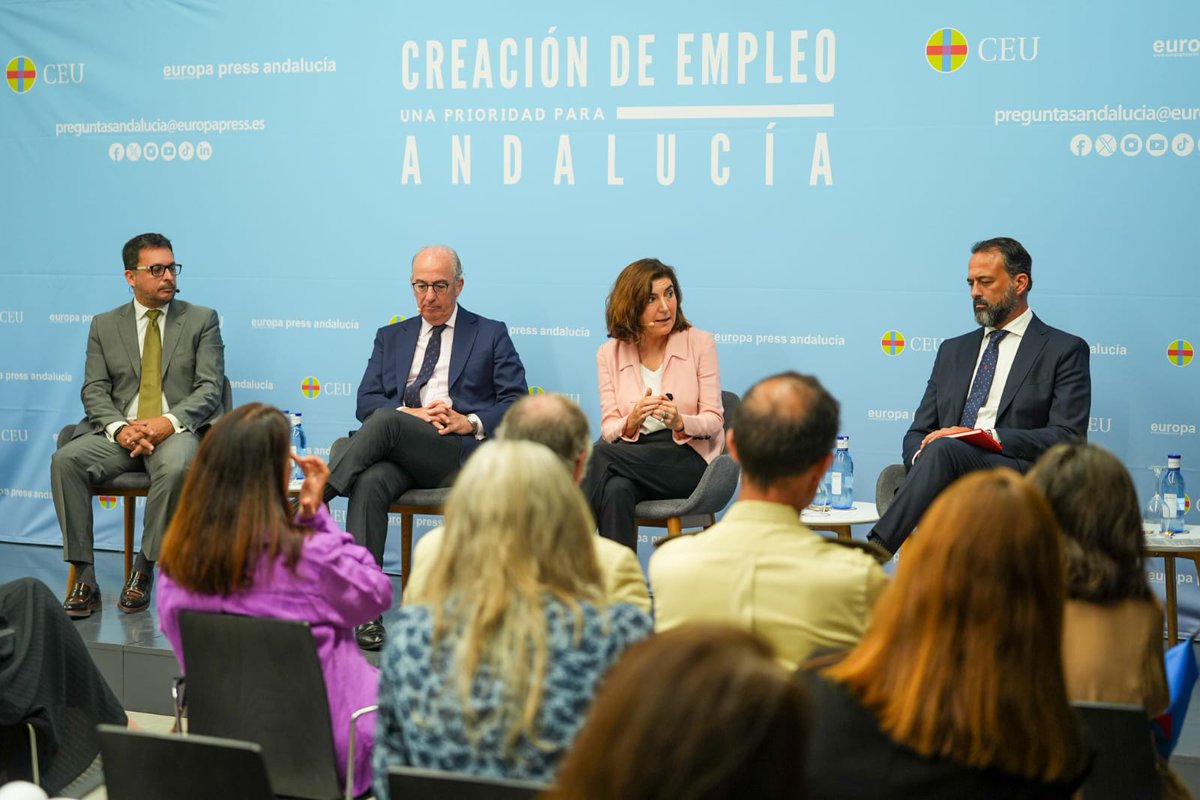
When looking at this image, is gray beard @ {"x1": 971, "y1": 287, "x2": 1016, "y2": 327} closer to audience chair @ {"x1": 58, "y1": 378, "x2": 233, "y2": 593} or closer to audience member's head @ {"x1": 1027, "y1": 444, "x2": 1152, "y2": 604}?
audience member's head @ {"x1": 1027, "y1": 444, "x2": 1152, "y2": 604}

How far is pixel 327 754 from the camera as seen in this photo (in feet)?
8.68

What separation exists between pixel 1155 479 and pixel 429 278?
112 inches

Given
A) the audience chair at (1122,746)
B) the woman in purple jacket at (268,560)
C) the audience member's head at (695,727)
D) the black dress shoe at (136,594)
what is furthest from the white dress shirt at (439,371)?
the audience member's head at (695,727)

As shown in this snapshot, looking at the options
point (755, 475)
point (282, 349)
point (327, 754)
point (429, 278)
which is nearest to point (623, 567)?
point (755, 475)

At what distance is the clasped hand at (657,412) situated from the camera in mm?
4707

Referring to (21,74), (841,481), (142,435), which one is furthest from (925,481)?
(21,74)

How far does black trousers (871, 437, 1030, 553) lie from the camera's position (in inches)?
166

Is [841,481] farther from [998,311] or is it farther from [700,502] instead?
[998,311]

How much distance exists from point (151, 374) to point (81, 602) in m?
1.02

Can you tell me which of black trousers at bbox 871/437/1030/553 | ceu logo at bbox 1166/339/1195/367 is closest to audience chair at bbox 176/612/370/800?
black trousers at bbox 871/437/1030/553

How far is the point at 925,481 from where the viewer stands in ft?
13.9

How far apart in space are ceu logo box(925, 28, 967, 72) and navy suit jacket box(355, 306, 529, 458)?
6.38ft

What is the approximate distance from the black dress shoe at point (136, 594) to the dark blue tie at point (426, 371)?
120 cm

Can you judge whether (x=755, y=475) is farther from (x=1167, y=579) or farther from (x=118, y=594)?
(x=118, y=594)
